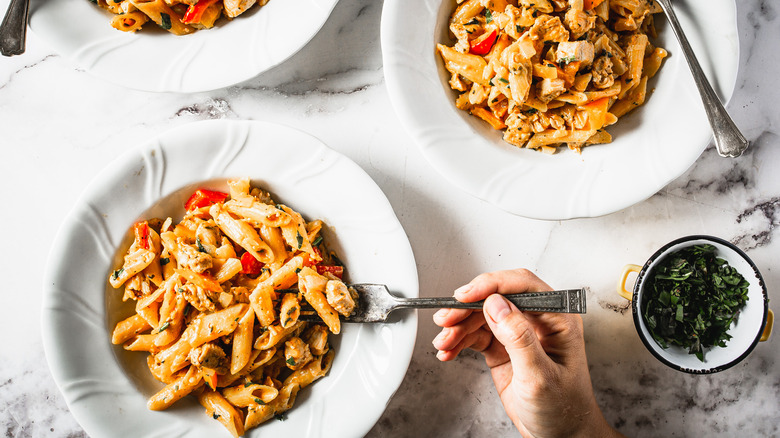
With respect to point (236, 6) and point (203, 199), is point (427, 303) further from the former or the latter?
point (236, 6)

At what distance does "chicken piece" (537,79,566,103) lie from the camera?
1.42 meters

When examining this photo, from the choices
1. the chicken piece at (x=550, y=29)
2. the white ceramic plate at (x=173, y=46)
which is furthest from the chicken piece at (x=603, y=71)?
the white ceramic plate at (x=173, y=46)

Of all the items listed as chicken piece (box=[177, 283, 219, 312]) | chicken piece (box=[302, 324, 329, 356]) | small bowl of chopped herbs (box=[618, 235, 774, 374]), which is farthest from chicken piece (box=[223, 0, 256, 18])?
small bowl of chopped herbs (box=[618, 235, 774, 374])

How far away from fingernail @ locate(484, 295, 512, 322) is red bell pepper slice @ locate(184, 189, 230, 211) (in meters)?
0.84

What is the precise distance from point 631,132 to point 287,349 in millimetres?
1137

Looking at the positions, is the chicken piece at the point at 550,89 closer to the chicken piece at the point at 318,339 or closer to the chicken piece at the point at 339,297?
the chicken piece at the point at 339,297

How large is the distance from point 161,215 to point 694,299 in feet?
5.23

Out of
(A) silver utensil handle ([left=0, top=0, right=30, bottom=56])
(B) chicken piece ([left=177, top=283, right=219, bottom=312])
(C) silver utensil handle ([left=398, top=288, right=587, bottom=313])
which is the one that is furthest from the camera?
(A) silver utensil handle ([left=0, top=0, right=30, bottom=56])

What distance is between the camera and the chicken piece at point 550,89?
1423 mm

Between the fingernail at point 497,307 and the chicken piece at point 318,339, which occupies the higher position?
the fingernail at point 497,307

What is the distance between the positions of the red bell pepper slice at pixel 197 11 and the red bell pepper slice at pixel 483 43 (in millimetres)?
767

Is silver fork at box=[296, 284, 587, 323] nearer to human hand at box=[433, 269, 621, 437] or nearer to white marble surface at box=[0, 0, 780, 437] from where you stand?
human hand at box=[433, 269, 621, 437]

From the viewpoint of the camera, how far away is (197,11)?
5.30 ft

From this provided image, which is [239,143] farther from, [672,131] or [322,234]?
[672,131]
